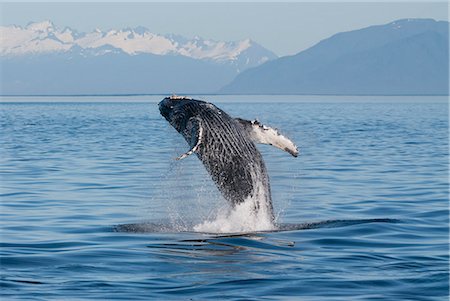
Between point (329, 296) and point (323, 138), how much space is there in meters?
27.5

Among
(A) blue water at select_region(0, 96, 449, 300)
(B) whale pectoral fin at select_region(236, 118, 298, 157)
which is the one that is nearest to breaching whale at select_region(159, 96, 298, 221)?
(B) whale pectoral fin at select_region(236, 118, 298, 157)

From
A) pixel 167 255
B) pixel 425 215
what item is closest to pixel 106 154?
pixel 425 215

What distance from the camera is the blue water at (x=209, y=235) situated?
8.69m

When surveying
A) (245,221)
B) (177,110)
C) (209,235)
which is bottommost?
(209,235)

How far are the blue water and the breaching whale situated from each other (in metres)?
0.58

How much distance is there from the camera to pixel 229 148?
11.7 metres

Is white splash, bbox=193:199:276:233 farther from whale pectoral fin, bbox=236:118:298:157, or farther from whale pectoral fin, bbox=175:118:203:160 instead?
whale pectoral fin, bbox=175:118:203:160

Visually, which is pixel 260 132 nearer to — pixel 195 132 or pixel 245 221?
pixel 195 132

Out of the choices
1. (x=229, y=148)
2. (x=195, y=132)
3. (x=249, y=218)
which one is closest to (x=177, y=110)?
(x=195, y=132)

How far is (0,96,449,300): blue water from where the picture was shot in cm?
869

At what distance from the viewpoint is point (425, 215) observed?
1420 centimetres

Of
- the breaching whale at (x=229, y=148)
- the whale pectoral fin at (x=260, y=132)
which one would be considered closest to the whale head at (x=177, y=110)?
the breaching whale at (x=229, y=148)

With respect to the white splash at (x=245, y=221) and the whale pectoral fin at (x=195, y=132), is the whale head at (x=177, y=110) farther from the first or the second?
the white splash at (x=245, y=221)

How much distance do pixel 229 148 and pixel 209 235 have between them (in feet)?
3.79
